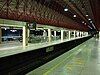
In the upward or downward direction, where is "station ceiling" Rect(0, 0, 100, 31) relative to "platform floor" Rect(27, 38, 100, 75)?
upward

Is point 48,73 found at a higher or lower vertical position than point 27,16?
lower

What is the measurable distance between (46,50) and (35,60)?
3.11 meters

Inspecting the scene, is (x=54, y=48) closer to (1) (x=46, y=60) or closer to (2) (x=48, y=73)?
(1) (x=46, y=60)

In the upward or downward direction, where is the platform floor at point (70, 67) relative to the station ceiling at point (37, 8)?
downward

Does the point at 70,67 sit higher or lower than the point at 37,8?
lower

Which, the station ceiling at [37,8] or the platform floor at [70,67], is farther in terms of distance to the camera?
the station ceiling at [37,8]

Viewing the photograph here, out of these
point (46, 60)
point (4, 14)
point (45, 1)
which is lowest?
point (46, 60)

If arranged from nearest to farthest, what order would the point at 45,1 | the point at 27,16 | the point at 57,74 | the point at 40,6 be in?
the point at 57,74, the point at 27,16, the point at 45,1, the point at 40,6

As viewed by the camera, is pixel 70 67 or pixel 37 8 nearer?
pixel 70 67

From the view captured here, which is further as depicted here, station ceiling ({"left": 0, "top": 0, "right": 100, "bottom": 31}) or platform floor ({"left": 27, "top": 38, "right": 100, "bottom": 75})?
station ceiling ({"left": 0, "top": 0, "right": 100, "bottom": 31})

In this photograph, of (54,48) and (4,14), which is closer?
(4,14)

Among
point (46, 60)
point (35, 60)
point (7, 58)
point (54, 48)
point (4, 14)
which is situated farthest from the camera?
point (54, 48)

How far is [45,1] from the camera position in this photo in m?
29.0

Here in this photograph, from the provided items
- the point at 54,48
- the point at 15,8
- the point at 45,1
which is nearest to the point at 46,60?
the point at 54,48
